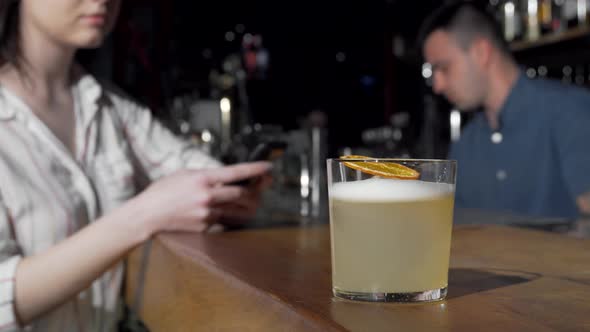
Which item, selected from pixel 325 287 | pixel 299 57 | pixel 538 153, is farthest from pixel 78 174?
pixel 299 57

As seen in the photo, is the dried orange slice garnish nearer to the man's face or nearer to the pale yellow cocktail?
the pale yellow cocktail

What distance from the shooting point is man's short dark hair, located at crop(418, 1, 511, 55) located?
283cm

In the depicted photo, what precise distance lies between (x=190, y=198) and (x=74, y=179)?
0.37 m

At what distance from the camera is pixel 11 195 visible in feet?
3.85

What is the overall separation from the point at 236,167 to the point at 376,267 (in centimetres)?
62

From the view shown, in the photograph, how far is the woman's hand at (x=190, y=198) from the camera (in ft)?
3.60

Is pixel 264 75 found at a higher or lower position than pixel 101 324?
higher

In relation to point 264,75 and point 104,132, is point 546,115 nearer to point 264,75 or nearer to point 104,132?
point 104,132

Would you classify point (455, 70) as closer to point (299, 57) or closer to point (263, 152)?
point (263, 152)

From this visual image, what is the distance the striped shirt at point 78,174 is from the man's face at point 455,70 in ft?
5.32

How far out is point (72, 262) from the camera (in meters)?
1.04

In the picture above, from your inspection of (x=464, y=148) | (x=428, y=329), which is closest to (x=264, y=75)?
(x=464, y=148)

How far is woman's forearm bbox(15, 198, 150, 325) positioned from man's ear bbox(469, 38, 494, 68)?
211cm

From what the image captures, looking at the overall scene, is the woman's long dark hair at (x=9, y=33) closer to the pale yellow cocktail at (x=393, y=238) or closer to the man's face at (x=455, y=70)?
the pale yellow cocktail at (x=393, y=238)
